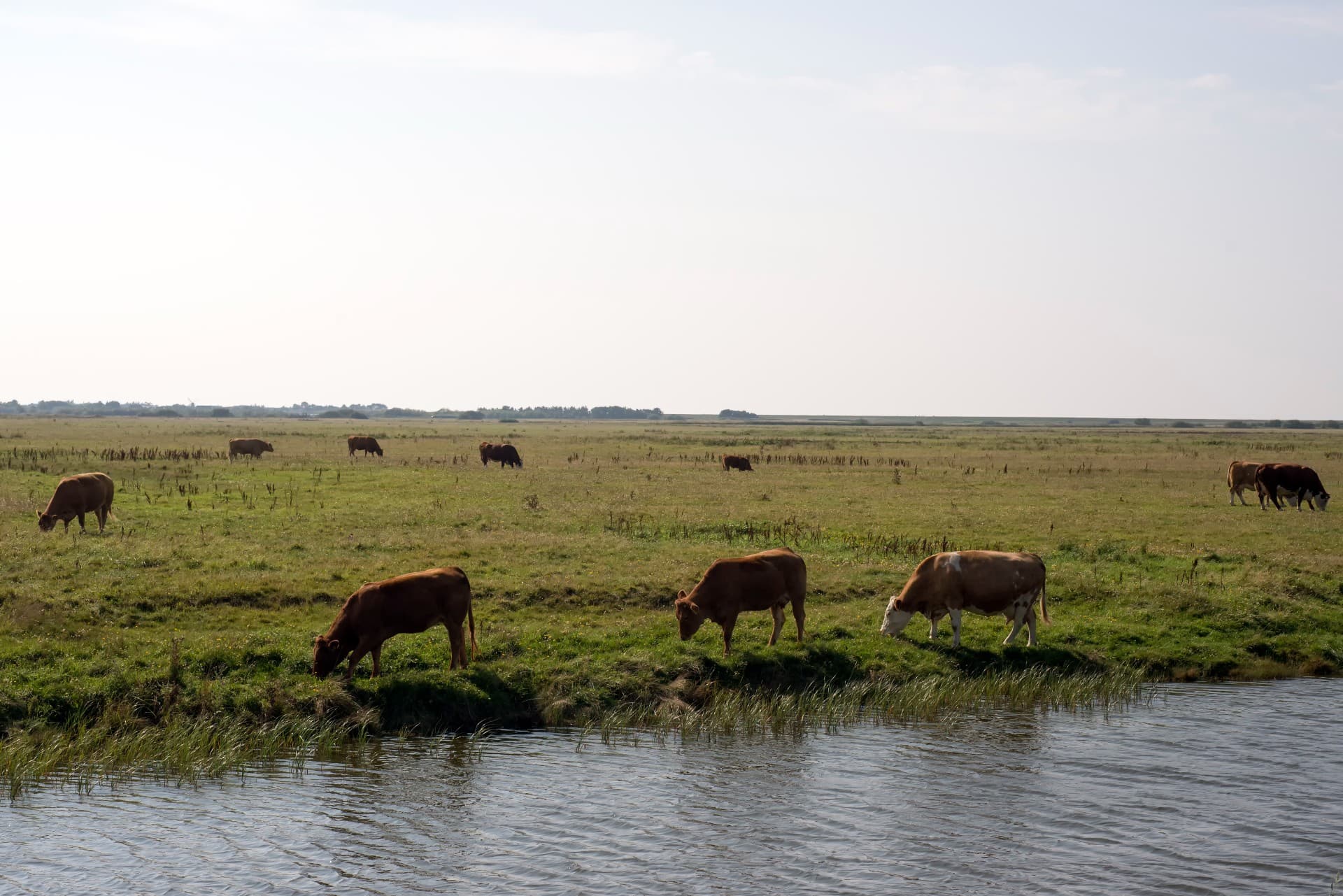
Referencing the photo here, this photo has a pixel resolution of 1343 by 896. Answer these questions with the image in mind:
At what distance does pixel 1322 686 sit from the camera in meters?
17.3

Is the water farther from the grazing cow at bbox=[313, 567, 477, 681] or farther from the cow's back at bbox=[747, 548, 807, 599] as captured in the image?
the cow's back at bbox=[747, 548, 807, 599]

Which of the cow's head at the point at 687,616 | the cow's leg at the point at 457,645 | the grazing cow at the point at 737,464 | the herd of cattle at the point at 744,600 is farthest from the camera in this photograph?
the grazing cow at the point at 737,464

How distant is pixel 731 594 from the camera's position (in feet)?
56.2

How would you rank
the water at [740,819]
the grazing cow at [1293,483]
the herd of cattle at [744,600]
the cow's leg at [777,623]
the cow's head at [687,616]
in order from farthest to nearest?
the grazing cow at [1293,483] < the cow's leg at [777,623] < the cow's head at [687,616] < the herd of cattle at [744,600] < the water at [740,819]

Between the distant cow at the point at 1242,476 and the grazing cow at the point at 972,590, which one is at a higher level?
the distant cow at the point at 1242,476

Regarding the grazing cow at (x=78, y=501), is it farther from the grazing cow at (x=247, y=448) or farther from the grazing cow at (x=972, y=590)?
the grazing cow at (x=247, y=448)

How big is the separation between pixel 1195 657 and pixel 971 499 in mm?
20237

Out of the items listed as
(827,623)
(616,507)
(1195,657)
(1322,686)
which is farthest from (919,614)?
(616,507)

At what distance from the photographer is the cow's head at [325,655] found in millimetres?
14961

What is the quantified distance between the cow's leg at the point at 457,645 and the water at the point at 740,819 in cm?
178

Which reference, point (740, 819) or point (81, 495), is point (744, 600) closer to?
point (740, 819)

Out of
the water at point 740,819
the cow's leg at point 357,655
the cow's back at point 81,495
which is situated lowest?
the water at point 740,819

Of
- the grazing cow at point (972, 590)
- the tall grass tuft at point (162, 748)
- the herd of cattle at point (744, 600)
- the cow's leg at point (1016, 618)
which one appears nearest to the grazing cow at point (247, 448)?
the herd of cattle at point (744, 600)

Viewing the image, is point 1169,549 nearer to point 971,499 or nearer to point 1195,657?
point 1195,657
